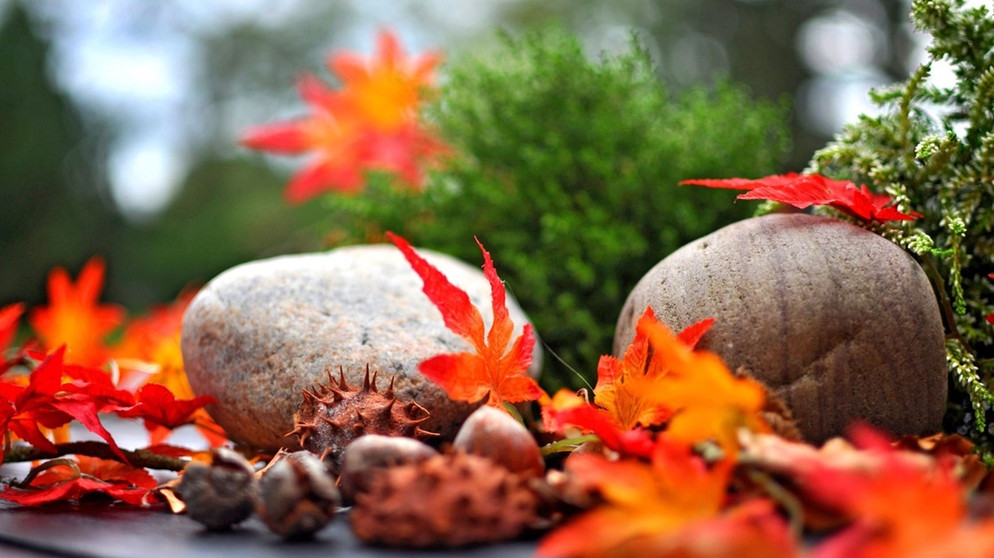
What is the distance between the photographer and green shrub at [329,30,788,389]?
1257 mm

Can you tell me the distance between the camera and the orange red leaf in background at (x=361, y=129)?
1.74 metres

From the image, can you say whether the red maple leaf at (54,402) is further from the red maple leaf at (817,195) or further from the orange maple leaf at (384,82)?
the orange maple leaf at (384,82)

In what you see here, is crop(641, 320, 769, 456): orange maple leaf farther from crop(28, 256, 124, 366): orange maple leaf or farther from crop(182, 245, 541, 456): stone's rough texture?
crop(28, 256, 124, 366): orange maple leaf

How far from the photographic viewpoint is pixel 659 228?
4.17ft

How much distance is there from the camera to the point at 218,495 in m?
0.65

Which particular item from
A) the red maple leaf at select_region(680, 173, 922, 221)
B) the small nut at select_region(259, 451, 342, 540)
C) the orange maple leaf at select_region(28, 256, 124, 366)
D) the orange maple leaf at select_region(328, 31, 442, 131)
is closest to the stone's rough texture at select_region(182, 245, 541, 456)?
the small nut at select_region(259, 451, 342, 540)

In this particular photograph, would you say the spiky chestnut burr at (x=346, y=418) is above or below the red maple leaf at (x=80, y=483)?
above

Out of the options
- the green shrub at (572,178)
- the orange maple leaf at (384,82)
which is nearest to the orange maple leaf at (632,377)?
the green shrub at (572,178)

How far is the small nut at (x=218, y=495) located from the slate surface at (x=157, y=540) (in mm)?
14

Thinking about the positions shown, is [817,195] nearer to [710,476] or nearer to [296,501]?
[710,476]

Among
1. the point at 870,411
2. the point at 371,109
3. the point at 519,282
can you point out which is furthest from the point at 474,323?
the point at 371,109

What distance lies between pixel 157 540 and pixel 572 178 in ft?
2.96

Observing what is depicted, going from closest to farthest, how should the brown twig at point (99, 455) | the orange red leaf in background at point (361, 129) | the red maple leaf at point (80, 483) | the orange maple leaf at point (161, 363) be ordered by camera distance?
1. the red maple leaf at point (80, 483)
2. the brown twig at point (99, 455)
3. the orange maple leaf at point (161, 363)
4. the orange red leaf in background at point (361, 129)

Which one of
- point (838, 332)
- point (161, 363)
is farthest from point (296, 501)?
point (161, 363)
